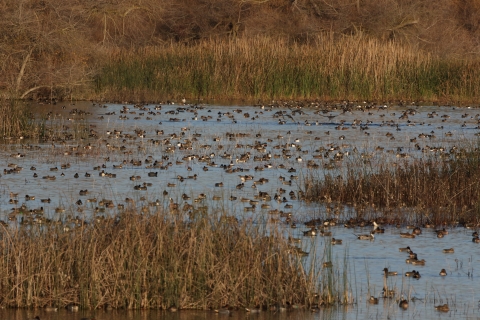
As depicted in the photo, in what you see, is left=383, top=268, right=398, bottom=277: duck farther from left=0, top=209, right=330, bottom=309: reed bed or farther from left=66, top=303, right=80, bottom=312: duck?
left=66, top=303, right=80, bottom=312: duck

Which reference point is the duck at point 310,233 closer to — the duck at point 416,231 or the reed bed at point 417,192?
the duck at point 416,231

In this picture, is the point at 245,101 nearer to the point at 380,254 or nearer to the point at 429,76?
the point at 429,76

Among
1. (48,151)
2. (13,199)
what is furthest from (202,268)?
(48,151)

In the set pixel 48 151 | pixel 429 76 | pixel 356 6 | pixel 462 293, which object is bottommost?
pixel 462 293

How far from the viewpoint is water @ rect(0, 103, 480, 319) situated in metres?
8.65

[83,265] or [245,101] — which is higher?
[245,101]

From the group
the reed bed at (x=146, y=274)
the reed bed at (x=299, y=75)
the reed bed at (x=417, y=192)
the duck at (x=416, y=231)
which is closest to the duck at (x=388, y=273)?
the reed bed at (x=146, y=274)

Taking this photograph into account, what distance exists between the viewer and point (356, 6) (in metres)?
43.2

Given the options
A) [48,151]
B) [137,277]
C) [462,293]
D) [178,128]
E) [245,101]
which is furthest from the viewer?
[245,101]

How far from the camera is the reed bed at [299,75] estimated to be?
28.6m

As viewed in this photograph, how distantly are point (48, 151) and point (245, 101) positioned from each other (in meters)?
12.3

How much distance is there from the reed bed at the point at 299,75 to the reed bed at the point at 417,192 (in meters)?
15.7

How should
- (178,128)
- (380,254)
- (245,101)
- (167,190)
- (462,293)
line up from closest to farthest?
(462,293), (380,254), (167,190), (178,128), (245,101)

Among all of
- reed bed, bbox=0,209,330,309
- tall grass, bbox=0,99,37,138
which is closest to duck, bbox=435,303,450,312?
reed bed, bbox=0,209,330,309
